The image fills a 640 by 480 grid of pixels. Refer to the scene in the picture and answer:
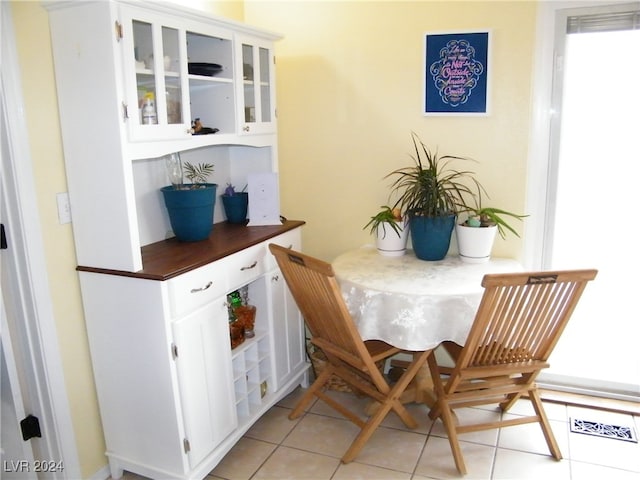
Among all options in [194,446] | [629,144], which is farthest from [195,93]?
[629,144]

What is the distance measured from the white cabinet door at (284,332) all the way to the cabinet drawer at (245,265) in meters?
0.12

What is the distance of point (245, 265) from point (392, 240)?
0.78 meters

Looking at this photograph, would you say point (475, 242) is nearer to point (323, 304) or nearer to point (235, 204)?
point (323, 304)

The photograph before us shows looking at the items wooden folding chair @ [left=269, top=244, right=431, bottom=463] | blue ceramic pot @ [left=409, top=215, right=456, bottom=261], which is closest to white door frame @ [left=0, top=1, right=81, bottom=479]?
wooden folding chair @ [left=269, top=244, right=431, bottom=463]

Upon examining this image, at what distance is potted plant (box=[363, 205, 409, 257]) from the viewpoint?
2740mm

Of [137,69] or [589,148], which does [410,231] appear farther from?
[137,69]

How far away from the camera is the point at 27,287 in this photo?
6.44ft

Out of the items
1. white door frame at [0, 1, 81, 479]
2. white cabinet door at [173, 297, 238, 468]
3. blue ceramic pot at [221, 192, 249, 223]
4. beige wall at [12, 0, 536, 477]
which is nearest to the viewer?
white door frame at [0, 1, 81, 479]

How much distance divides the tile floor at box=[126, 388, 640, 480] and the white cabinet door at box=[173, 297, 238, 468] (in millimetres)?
211

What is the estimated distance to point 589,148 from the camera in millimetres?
2682

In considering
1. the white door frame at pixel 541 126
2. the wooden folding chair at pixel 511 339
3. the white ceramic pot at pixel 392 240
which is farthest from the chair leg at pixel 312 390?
the white door frame at pixel 541 126

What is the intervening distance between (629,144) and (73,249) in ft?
8.39

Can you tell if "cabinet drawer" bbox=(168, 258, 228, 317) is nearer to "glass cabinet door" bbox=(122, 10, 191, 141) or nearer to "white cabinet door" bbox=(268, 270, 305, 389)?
"white cabinet door" bbox=(268, 270, 305, 389)

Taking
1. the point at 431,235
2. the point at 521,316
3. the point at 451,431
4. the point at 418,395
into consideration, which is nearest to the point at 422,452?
the point at 451,431
